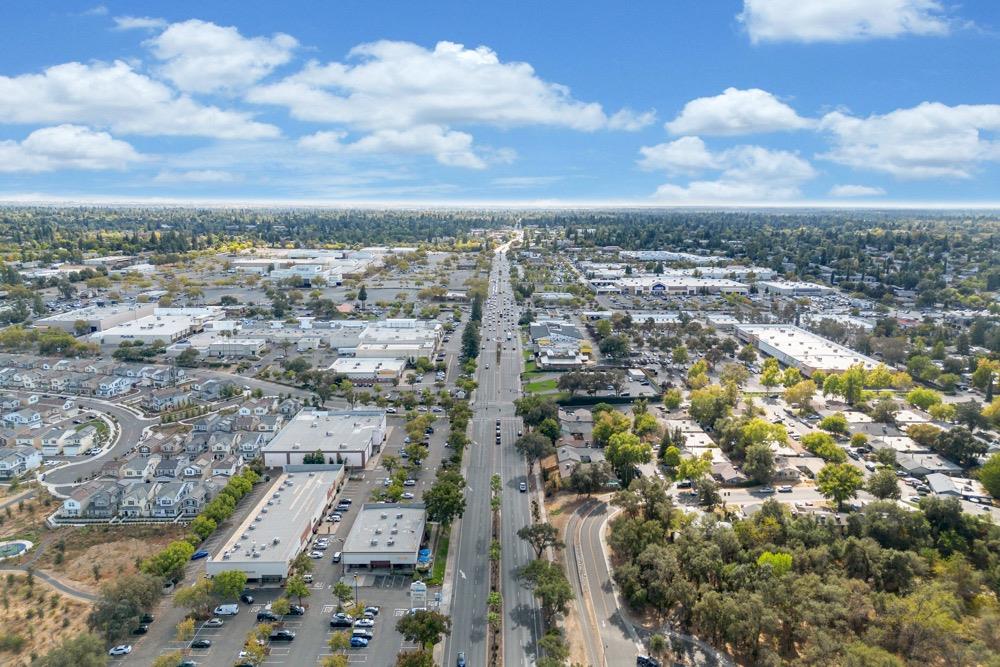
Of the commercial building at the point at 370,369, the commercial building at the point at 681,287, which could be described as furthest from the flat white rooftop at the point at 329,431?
the commercial building at the point at 681,287

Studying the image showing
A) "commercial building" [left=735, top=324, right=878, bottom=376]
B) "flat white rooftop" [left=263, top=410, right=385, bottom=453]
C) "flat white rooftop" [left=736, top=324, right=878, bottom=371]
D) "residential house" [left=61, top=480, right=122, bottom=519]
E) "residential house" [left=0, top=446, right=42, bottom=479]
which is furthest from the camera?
"flat white rooftop" [left=736, top=324, right=878, bottom=371]

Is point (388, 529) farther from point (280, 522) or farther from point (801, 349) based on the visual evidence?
point (801, 349)

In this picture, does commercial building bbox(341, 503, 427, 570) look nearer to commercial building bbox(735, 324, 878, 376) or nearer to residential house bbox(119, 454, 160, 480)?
residential house bbox(119, 454, 160, 480)

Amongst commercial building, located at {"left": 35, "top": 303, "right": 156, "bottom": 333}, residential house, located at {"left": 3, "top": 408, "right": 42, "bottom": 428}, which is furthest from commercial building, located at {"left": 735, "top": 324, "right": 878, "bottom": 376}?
commercial building, located at {"left": 35, "top": 303, "right": 156, "bottom": 333}

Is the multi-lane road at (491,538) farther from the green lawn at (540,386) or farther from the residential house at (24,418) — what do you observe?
the residential house at (24,418)

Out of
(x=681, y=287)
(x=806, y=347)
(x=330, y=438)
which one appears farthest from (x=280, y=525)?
(x=681, y=287)

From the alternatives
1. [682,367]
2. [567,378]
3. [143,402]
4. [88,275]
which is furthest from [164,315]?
[682,367]
